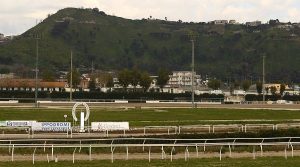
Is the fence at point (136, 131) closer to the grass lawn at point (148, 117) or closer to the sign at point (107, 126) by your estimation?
the sign at point (107, 126)

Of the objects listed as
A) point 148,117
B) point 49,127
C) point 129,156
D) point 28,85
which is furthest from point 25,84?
point 129,156

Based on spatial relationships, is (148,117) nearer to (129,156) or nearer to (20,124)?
(20,124)

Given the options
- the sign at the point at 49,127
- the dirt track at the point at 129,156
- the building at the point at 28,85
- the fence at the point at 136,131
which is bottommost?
the dirt track at the point at 129,156

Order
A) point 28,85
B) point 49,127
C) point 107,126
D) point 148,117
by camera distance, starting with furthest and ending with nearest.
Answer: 1. point 28,85
2. point 148,117
3. point 107,126
4. point 49,127

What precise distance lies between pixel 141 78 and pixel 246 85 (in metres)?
49.0

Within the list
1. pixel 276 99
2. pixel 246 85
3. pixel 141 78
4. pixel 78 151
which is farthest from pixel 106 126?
pixel 246 85

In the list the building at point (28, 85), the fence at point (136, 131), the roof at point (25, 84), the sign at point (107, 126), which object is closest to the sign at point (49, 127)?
the fence at point (136, 131)

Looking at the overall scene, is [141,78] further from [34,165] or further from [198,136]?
[34,165]

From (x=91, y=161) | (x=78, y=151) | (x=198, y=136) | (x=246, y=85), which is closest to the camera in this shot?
(x=91, y=161)

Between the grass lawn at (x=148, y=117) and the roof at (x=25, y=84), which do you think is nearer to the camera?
the grass lawn at (x=148, y=117)

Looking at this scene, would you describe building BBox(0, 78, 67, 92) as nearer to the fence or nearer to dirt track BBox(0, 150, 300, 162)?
the fence

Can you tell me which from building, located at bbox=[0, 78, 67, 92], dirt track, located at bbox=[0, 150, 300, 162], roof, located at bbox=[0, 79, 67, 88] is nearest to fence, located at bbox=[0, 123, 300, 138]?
dirt track, located at bbox=[0, 150, 300, 162]

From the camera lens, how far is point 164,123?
47.5 meters

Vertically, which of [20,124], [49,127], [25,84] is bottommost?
[49,127]
